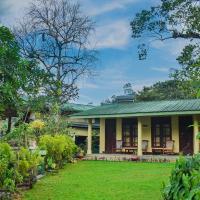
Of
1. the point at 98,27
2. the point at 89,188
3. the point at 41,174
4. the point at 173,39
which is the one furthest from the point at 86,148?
the point at 89,188

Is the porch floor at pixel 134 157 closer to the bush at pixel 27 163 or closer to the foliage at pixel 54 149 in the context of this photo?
the foliage at pixel 54 149

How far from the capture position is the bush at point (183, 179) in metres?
4.49

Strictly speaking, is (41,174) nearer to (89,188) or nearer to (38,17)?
(89,188)

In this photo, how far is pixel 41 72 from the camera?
920 centimetres

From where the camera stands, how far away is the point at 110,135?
28766 mm

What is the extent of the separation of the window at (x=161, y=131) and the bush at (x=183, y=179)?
68.6 feet

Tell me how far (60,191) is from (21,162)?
1.26 m

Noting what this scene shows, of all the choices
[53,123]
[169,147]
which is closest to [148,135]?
[169,147]

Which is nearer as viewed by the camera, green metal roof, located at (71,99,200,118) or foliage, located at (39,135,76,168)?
foliage, located at (39,135,76,168)

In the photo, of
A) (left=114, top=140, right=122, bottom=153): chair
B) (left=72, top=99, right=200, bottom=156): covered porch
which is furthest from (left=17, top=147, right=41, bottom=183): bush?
(left=114, top=140, right=122, bottom=153): chair

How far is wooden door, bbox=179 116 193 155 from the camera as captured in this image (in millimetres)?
25006

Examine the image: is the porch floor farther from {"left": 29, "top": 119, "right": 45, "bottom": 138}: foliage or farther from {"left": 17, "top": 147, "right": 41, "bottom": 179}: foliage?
{"left": 17, "top": 147, "right": 41, "bottom": 179}: foliage

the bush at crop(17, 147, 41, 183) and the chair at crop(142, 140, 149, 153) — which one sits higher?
the chair at crop(142, 140, 149, 153)

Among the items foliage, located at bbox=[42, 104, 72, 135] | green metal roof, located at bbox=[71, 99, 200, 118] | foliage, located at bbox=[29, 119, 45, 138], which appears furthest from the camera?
foliage, located at bbox=[42, 104, 72, 135]
